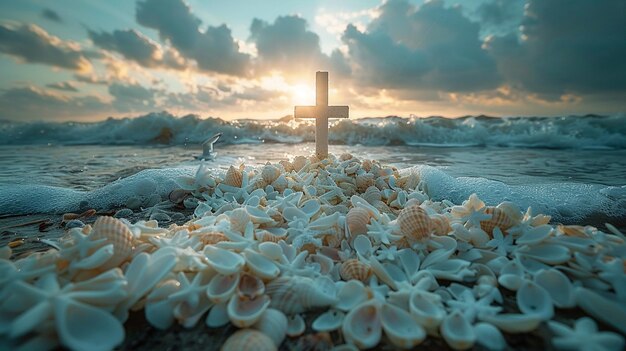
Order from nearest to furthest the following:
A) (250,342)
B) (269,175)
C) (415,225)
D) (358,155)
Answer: (250,342), (415,225), (269,175), (358,155)

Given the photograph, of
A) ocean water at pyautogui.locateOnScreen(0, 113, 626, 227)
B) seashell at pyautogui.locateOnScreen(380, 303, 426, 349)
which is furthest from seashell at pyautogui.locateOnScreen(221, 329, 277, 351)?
ocean water at pyautogui.locateOnScreen(0, 113, 626, 227)

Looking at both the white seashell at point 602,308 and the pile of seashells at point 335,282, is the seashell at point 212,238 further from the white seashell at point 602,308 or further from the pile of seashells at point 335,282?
the white seashell at point 602,308

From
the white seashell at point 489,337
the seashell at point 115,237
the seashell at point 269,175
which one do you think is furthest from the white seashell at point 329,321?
the seashell at point 269,175

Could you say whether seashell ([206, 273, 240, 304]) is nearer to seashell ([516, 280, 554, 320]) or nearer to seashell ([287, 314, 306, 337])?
seashell ([287, 314, 306, 337])

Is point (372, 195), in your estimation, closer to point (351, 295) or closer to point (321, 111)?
point (321, 111)

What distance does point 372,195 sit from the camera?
11.4 feet

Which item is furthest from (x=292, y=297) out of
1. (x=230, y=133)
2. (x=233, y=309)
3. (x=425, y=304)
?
(x=230, y=133)

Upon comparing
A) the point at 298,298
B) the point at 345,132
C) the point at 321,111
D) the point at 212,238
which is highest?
the point at 321,111

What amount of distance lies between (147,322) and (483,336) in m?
1.47

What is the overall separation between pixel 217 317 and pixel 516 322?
129 cm

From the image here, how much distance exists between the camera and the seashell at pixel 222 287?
141 centimetres

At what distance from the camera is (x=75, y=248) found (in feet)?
5.03

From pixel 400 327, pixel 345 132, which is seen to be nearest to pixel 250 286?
pixel 400 327

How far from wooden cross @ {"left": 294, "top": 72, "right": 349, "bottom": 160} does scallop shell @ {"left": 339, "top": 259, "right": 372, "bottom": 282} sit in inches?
116
